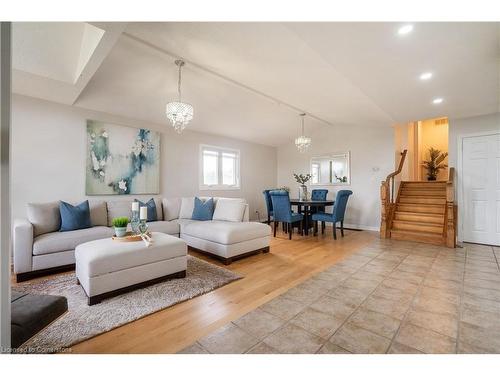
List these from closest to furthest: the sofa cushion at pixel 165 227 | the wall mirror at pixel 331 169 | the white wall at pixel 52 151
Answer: the white wall at pixel 52 151
the sofa cushion at pixel 165 227
the wall mirror at pixel 331 169

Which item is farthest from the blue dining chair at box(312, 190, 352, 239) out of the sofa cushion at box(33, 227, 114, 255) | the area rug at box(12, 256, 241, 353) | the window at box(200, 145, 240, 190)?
the sofa cushion at box(33, 227, 114, 255)

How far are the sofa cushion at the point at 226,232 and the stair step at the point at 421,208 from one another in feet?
11.5

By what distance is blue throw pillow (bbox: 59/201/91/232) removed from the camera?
3.04m

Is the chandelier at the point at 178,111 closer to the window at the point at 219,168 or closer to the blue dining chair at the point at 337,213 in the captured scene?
the window at the point at 219,168

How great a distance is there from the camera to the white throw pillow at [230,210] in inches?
153

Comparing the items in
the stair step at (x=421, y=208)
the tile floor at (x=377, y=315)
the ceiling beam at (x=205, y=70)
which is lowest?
the tile floor at (x=377, y=315)

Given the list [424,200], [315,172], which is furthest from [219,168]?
[424,200]

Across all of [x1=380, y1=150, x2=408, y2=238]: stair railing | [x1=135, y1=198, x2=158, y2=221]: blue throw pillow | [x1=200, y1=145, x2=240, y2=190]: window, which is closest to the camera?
[x1=135, y1=198, x2=158, y2=221]: blue throw pillow

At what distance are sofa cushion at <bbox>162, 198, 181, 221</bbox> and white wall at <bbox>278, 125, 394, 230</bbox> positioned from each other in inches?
158

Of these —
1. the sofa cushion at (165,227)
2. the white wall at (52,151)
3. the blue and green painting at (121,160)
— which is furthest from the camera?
the blue and green painting at (121,160)

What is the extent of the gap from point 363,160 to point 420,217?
5.89 ft

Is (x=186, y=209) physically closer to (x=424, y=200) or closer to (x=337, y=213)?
(x=337, y=213)

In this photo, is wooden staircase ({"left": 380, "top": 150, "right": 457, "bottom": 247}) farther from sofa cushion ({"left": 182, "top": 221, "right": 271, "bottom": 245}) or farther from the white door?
sofa cushion ({"left": 182, "top": 221, "right": 271, "bottom": 245})

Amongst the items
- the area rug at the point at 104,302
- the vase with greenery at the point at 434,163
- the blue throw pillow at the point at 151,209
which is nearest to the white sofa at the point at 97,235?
the blue throw pillow at the point at 151,209
